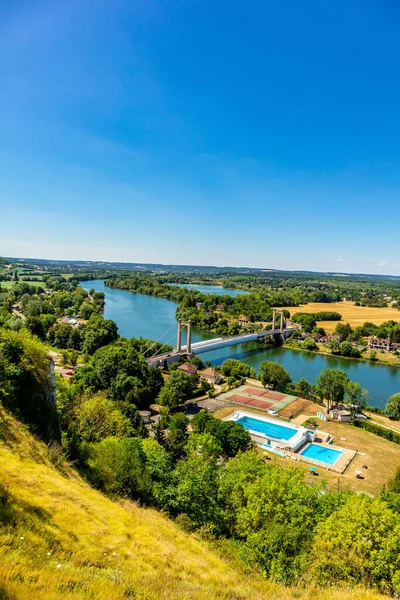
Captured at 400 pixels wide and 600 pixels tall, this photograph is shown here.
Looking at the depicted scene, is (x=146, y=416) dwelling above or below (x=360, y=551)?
below

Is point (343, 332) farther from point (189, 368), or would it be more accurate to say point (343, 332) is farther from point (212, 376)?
point (189, 368)

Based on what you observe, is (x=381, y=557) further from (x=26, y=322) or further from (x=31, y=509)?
(x=26, y=322)

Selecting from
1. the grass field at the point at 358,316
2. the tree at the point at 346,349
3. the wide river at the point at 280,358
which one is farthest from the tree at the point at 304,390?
the grass field at the point at 358,316

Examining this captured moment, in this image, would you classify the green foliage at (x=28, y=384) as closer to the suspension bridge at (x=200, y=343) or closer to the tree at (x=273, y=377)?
the tree at (x=273, y=377)

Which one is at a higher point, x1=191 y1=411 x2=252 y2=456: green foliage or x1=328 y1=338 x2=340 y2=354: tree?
x1=191 y1=411 x2=252 y2=456: green foliage

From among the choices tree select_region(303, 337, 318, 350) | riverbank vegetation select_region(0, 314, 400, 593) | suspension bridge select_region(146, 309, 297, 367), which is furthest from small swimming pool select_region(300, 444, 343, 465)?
tree select_region(303, 337, 318, 350)

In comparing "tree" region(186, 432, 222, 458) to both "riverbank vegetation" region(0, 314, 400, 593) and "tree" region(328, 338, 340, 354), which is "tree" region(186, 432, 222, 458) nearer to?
"riverbank vegetation" region(0, 314, 400, 593)

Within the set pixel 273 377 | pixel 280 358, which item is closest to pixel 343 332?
pixel 280 358
